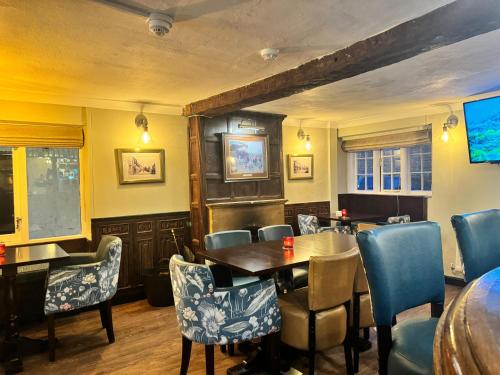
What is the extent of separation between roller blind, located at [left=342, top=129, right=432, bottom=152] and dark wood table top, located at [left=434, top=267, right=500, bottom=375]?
4.46 m

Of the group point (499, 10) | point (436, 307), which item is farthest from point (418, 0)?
point (436, 307)

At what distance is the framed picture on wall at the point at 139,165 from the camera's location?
4.17m

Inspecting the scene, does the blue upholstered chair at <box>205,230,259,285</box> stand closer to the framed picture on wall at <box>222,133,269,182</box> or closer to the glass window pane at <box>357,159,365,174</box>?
the framed picture on wall at <box>222,133,269,182</box>

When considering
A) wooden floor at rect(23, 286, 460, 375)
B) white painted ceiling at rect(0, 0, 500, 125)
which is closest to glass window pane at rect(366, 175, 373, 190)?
white painted ceiling at rect(0, 0, 500, 125)

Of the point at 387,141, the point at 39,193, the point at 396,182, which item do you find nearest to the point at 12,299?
the point at 39,193

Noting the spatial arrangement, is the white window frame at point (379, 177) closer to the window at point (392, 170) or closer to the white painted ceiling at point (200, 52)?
the window at point (392, 170)

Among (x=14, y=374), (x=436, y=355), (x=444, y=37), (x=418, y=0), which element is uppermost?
(x=418, y=0)

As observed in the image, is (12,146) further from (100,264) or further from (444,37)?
(444,37)

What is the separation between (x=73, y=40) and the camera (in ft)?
7.54

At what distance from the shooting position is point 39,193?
399cm

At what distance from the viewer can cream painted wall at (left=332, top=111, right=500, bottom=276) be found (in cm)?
422

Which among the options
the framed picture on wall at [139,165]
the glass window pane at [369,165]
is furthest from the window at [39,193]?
the glass window pane at [369,165]

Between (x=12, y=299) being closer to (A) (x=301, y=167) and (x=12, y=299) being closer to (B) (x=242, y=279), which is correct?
(B) (x=242, y=279)

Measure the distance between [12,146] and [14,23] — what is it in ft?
6.79
